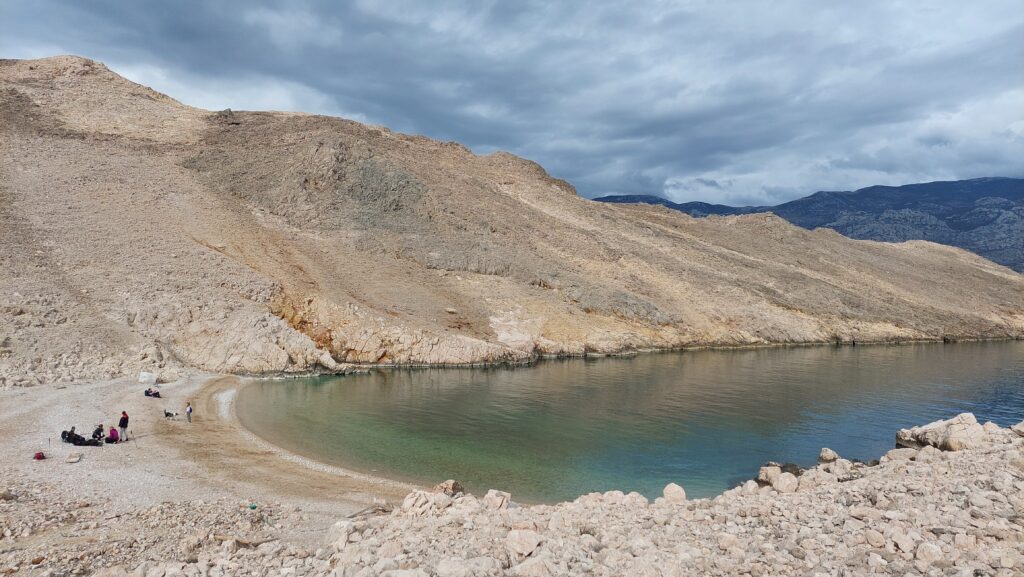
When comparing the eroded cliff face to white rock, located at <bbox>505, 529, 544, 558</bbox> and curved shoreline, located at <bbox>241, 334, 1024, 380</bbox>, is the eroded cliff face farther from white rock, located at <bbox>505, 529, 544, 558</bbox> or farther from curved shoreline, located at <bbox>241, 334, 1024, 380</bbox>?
white rock, located at <bbox>505, 529, 544, 558</bbox>

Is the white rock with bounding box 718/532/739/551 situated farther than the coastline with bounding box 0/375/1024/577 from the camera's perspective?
Yes

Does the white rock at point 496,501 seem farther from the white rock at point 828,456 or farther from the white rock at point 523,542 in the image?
the white rock at point 828,456

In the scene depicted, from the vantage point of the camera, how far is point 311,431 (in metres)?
28.2

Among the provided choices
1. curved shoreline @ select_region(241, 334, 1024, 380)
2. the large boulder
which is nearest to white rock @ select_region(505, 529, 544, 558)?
the large boulder

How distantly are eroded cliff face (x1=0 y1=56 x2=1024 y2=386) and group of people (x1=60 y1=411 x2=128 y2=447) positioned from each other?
12.1 meters

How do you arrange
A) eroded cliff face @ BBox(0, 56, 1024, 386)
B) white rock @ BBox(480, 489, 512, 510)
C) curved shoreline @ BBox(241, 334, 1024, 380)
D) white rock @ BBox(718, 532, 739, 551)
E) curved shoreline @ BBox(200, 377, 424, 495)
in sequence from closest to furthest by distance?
white rock @ BBox(718, 532, 739, 551)
white rock @ BBox(480, 489, 512, 510)
curved shoreline @ BBox(200, 377, 424, 495)
eroded cliff face @ BBox(0, 56, 1024, 386)
curved shoreline @ BBox(241, 334, 1024, 380)

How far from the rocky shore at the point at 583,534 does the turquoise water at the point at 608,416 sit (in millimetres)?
7455

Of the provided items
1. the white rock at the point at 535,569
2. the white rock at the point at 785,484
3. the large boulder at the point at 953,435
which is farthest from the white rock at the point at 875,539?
the large boulder at the point at 953,435

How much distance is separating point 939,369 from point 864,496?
174 ft

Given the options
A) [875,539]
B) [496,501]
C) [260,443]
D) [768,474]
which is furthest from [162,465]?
[875,539]

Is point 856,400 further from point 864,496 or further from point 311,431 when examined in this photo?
point 311,431

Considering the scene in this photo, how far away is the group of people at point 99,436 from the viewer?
22609 millimetres

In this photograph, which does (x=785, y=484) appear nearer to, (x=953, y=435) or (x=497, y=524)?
(x=953, y=435)

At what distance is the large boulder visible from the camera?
64.8 ft
